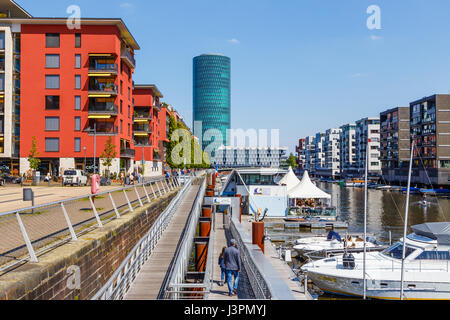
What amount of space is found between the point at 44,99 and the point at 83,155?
9.63 m

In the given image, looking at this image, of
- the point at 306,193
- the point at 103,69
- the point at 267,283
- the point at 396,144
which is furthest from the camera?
the point at 396,144

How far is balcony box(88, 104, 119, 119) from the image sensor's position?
2083 inches

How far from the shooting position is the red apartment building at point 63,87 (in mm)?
52594

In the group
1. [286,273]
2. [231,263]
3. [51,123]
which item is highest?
[51,123]

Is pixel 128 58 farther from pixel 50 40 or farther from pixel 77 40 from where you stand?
pixel 50 40

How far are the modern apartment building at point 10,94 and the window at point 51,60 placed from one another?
4895mm

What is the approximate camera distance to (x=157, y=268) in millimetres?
12812

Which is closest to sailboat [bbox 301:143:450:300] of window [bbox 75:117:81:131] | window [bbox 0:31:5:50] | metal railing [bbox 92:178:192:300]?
metal railing [bbox 92:178:192:300]

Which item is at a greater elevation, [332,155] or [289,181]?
[332,155]

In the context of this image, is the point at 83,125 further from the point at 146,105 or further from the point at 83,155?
the point at 146,105

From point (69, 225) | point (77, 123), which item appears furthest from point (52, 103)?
point (69, 225)

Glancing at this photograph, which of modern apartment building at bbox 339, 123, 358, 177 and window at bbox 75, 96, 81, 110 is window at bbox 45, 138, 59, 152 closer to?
window at bbox 75, 96, 81, 110

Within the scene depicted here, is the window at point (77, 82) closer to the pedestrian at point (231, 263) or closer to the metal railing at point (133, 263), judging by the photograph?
the metal railing at point (133, 263)

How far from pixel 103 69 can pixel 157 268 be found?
1827 inches
